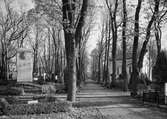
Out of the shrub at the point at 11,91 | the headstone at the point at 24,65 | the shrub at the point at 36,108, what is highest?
the headstone at the point at 24,65

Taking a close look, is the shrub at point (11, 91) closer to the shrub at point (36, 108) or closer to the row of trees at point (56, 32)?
the row of trees at point (56, 32)

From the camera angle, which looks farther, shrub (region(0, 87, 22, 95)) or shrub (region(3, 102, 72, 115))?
shrub (region(0, 87, 22, 95))

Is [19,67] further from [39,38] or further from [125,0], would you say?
[39,38]

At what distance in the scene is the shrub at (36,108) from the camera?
8376mm

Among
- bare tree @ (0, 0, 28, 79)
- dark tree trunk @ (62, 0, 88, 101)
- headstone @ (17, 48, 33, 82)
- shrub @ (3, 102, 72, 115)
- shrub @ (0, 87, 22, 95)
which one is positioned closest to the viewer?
shrub @ (3, 102, 72, 115)

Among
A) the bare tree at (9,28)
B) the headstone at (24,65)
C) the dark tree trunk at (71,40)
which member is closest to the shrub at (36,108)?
the dark tree trunk at (71,40)

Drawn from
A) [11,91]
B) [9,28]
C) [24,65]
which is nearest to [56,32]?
[9,28]

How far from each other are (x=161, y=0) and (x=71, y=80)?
366 inches

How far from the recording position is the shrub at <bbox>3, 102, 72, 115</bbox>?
27.5ft

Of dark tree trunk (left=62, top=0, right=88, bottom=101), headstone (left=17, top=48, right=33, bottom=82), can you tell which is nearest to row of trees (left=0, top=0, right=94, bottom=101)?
dark tree trunk (left=62, top=0, right=88, bottom=101)

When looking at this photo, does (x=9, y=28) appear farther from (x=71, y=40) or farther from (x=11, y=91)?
(x=71, y=40)

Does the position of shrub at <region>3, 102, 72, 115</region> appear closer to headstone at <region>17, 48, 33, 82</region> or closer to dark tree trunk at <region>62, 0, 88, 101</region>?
dark tree trunk at <region>62, 0, 88, 101</region>

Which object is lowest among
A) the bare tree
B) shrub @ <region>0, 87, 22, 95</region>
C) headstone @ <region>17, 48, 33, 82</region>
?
shrub @ <region>0, 87, 22, 95</region>

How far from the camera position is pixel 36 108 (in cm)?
863
